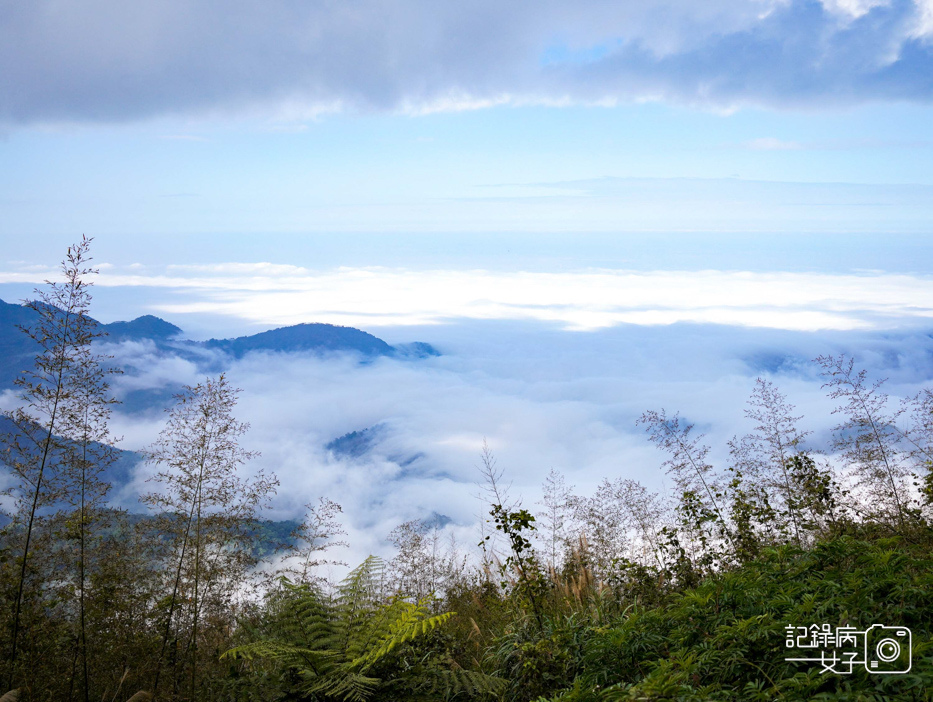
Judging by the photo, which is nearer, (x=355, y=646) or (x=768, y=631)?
(x=768, y=631)

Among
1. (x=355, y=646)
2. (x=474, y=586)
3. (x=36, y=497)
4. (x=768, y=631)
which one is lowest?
(x=474, y=586)

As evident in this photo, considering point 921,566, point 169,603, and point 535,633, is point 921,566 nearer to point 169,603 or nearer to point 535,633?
point 535,633

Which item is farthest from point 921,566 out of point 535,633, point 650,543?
point 650,543

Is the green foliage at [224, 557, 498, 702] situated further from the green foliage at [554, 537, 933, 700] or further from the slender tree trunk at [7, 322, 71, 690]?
the slender tree trunk at [7, 322, 71, 690]

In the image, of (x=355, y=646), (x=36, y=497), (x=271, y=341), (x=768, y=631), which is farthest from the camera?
(x=271, y=341)

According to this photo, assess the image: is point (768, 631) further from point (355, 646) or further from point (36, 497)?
point (36, 497)

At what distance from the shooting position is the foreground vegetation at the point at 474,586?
108 inches

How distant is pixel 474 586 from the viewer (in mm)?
7012

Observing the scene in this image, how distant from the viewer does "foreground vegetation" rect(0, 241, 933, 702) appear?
2.74m

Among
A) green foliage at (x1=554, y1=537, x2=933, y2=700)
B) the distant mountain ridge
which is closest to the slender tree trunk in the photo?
green foliage at (x1=554, y1=537, x2=933, y2=700)

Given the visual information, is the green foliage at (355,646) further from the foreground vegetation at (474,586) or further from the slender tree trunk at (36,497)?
the slender tree trunk at (36,497)

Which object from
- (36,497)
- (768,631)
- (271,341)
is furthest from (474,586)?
(271,341)

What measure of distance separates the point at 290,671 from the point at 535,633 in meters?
1.59

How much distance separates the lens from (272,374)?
89.4 m
